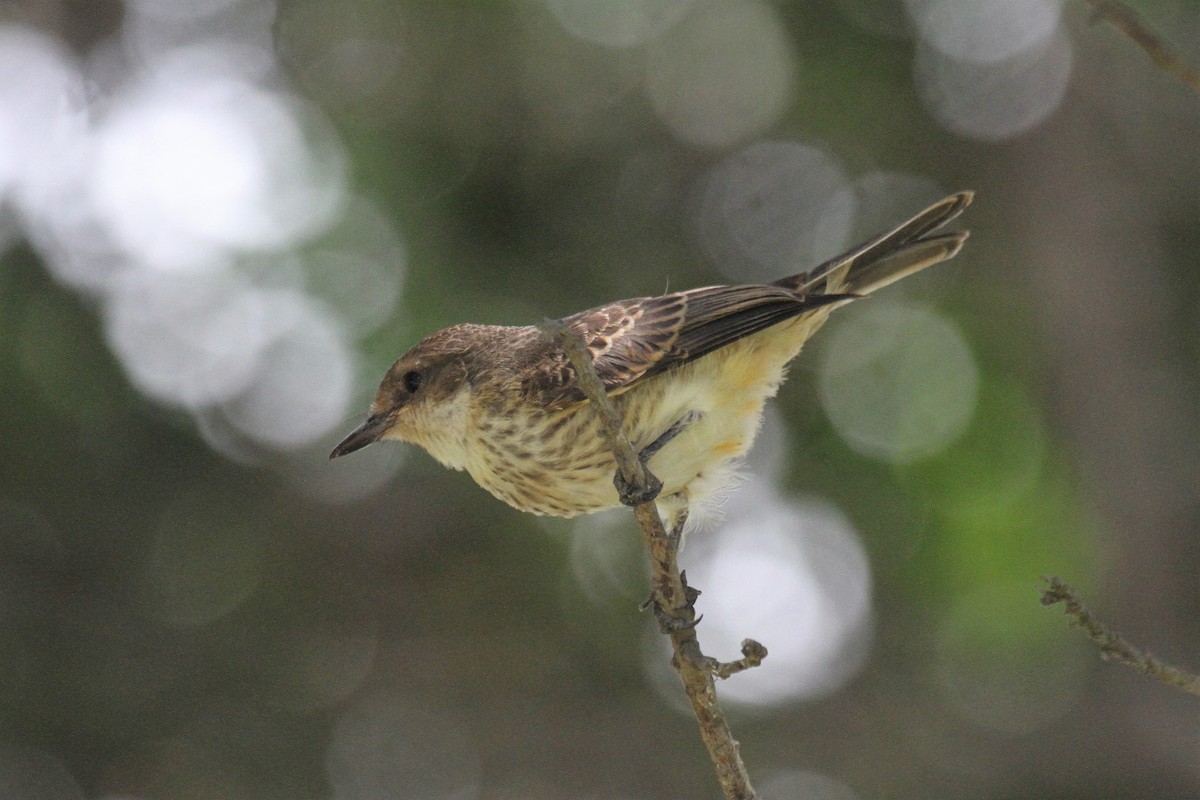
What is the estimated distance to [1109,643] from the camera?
2.59 meters

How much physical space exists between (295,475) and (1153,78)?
22.0ft

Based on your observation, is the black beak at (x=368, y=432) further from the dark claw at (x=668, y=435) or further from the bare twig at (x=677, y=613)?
the bare twig at (x=677, y=613)

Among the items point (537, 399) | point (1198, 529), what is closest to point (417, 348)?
point (537, 399)

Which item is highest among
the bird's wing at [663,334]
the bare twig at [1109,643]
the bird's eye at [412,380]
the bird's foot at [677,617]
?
the bird's wing at [663,334]

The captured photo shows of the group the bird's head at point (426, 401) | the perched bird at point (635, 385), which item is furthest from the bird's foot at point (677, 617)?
the bird's head at point (426, 401)

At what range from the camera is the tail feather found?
4.83 m

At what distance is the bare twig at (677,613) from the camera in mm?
3234

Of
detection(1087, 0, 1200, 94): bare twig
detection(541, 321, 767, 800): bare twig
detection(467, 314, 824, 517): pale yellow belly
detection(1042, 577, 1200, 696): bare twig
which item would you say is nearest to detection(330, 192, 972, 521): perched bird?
detection(467, 314, 824, 517): pale yellow belly

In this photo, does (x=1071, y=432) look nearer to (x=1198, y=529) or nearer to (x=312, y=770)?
(x=1198, y=529)

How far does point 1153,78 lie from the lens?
9.56 m

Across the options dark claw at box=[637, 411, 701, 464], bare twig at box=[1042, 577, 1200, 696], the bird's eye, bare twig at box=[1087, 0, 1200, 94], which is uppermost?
bare twig at box=[1087, 0, 1200, 94]

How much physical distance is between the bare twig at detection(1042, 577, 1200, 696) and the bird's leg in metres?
1.28

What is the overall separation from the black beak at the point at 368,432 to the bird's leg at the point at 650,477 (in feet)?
3.73

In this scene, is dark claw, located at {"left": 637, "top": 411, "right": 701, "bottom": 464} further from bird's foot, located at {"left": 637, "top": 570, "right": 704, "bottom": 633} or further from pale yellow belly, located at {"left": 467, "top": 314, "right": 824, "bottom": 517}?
bird's foot, located at {"left": 637, "top": 570, "right": 704, "bottom": 633}
